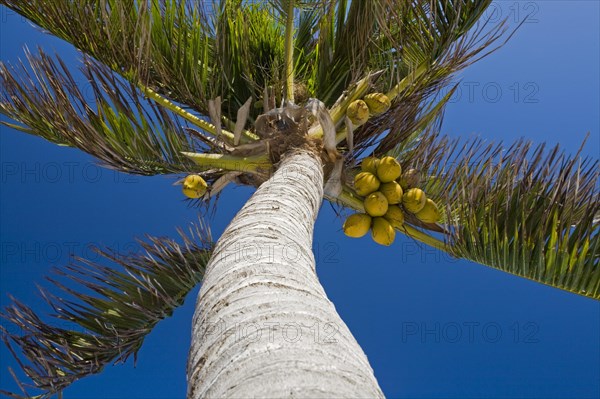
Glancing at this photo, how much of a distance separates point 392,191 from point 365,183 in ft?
0.69

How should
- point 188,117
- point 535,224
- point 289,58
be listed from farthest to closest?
point 289,58 < point 188,117 < point 535,224

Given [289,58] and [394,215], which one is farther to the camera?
[289,58]

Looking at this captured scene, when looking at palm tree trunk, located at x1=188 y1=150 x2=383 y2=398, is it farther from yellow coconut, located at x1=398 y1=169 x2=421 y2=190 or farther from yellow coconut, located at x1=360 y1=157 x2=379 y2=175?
yellow coconut, located at x1=398 y1=169 x2=421 y2=190

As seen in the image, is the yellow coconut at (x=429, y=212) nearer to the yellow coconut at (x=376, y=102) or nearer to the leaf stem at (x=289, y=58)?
the yellow coconut at (x=376, y=102)

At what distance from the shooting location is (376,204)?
384cm

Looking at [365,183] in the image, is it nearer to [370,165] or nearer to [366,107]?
[370,165]

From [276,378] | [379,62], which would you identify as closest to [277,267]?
[276,378]

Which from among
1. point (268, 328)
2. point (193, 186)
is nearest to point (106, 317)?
point (193, 186)

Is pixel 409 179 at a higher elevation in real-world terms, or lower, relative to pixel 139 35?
lower

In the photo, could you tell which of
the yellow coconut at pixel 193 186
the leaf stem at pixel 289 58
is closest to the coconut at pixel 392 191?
the leaf stem at pixel 289 58

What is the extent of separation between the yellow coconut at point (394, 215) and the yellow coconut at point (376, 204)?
11 centimetres

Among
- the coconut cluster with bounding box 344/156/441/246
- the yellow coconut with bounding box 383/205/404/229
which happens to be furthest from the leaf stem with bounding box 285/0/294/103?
the yellow coconut with bounding box 383/205/404/229

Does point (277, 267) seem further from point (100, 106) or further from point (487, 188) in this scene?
point (100, 106)

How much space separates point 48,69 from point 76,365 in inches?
84.4
